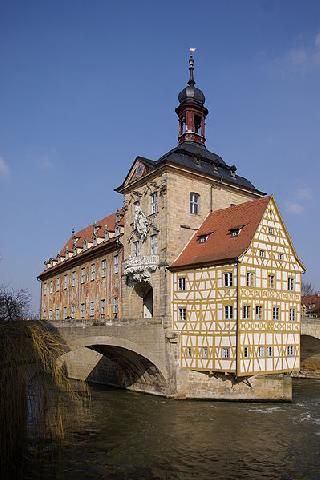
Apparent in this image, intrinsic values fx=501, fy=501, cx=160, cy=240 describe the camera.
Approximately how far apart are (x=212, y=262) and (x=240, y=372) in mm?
5630

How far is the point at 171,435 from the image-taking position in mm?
18062

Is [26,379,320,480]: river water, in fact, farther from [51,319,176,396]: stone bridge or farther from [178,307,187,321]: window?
[178,307,187,321]: window

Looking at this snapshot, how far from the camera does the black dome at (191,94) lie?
3612 centimetres

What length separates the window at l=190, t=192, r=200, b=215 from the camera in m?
30.5

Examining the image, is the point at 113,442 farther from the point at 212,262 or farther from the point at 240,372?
the point at 212,262

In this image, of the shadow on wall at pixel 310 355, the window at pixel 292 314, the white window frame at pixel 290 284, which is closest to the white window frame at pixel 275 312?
the window at pixel 292 314

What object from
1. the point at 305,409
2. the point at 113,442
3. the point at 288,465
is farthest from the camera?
the point at 305,409

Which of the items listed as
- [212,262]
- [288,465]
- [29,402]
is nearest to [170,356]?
[212,262]

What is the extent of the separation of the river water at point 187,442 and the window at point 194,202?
1137 cm

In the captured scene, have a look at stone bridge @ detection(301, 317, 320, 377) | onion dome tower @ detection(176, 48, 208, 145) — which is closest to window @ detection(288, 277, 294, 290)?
stone bridge @ detection(301, 317, 320, 377)

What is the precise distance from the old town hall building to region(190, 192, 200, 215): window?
61 mm

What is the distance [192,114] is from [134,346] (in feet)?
A: 61.2

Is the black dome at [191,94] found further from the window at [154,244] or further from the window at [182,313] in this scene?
the window at [182,313]

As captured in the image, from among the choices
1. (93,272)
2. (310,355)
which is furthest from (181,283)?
(310,355)
